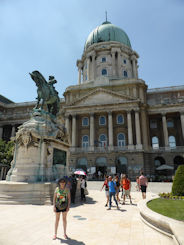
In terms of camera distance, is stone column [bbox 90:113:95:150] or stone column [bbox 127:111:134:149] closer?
stone column [bbox 127:111:134:149]

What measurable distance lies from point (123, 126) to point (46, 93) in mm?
29706

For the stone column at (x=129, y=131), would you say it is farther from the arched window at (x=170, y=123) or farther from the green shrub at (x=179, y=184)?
the green shrub at (x=179, y=184)

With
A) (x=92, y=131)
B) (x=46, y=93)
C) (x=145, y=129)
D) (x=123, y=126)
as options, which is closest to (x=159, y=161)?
(x=145, y=129)

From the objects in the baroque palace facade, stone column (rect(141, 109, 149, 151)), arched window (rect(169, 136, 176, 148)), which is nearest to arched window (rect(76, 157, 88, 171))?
the baroque palace facade

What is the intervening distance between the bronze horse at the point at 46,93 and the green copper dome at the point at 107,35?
50.2 metres

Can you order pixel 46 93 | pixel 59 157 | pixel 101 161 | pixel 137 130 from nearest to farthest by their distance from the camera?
pixel 59 157 < pixel 46 93 < pixel 101 161 < pixel 137 130

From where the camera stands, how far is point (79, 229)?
543cm

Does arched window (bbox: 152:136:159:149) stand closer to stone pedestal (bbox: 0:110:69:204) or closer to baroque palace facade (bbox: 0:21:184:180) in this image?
baroque palace facade (bbox: 0:21:184:180)

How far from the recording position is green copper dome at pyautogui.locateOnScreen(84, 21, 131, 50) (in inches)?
2261

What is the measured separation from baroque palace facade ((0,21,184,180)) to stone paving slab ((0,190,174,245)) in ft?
92.3

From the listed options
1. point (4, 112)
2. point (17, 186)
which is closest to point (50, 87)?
point (17, 186)

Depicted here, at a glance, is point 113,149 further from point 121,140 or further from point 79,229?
point 79,229

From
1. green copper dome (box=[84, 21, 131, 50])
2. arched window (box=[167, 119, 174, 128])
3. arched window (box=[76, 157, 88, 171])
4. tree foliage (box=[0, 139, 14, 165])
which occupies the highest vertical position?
green copper dome (box=[84, 21, 131, 50])

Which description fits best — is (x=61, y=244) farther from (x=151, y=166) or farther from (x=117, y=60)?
(x=117, y=60)
